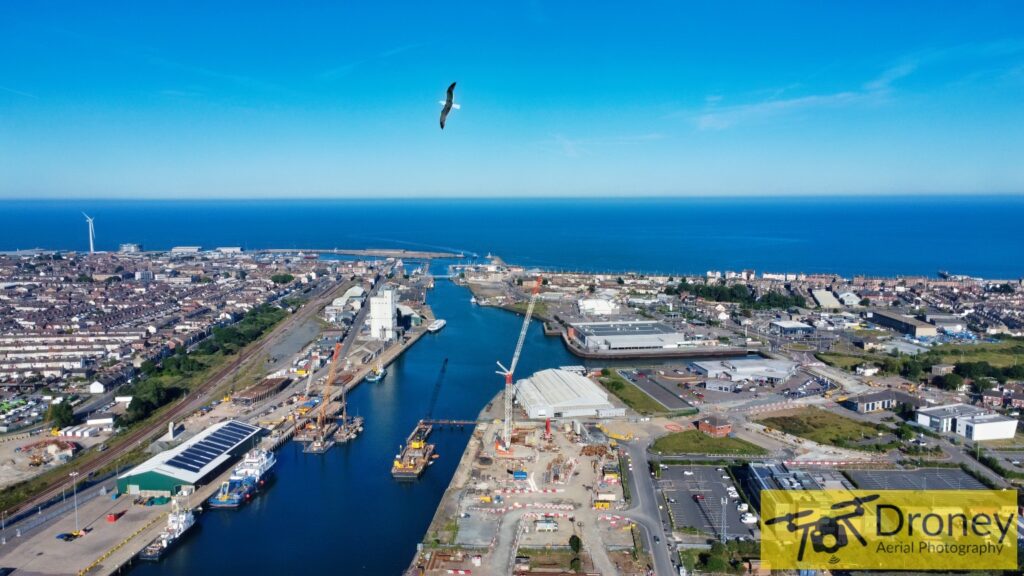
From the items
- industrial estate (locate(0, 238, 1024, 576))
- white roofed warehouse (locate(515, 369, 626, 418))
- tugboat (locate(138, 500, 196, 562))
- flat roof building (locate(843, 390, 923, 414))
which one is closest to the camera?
tugboat (locate(138, 500, 196, 562))

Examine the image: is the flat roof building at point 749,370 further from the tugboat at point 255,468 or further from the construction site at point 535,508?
the tugboat at point 255,468

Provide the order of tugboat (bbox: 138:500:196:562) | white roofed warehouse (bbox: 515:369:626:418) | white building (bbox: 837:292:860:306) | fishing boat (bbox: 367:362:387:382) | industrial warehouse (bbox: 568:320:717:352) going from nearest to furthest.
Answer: tugboat (bbox: 138:500:196:562)
white roofed warehouse (bbox: 515:369:626:418)
fishing boat (bbox: 367:362:387:382)
industrial warehouse (bbox: 568:320:717:352)
white building (bbox: 837:292:860:306)

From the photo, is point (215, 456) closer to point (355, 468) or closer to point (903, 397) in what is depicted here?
point (355, 468)

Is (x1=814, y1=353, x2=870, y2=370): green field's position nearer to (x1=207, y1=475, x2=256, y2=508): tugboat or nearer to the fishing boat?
the fishing boat

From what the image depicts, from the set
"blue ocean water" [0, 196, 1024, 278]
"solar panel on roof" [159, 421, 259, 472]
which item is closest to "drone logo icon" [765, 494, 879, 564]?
"solar panel on roof" [159, 421, 259, 472]

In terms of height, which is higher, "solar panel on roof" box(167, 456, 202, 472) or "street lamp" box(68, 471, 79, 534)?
"solar panel on roof" box(167, 456, 202, 472)

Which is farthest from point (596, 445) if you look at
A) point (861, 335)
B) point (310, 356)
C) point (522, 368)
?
point (861, 335)

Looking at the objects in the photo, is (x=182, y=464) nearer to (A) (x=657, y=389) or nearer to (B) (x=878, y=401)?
(A) (x=657, y=389)
